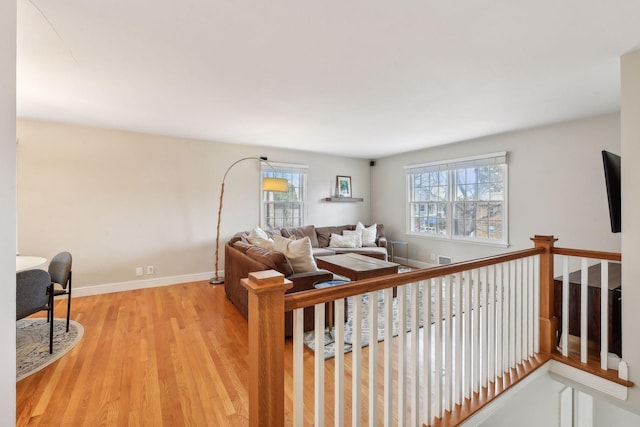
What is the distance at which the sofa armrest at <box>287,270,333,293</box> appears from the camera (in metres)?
2.83

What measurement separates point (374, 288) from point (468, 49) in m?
1.88

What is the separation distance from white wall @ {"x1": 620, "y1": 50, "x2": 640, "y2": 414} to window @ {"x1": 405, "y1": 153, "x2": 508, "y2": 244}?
2.36m

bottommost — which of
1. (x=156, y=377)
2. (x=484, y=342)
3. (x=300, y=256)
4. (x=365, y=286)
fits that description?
(x=156, y=377)

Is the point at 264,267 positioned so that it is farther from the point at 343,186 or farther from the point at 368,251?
the point at 343,186

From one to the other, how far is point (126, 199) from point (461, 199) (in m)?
5.38

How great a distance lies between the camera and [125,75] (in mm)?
2463

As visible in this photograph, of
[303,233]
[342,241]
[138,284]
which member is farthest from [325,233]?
[138,284]

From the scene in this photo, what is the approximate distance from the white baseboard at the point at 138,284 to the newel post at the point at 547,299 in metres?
4.47

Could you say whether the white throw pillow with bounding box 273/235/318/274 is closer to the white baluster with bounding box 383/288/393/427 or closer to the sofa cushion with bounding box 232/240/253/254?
the sofa cushion with bounding box 232/240/253/254

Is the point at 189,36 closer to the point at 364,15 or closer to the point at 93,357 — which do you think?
the point at 364,15

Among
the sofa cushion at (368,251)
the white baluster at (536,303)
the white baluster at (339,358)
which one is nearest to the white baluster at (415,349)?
the white baluster at (339,358)

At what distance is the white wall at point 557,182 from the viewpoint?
3.51m

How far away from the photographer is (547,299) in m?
2.46

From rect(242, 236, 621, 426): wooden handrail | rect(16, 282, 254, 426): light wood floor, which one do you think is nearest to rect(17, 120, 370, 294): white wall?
rect(16, 282, 254, 426): light wood floor
